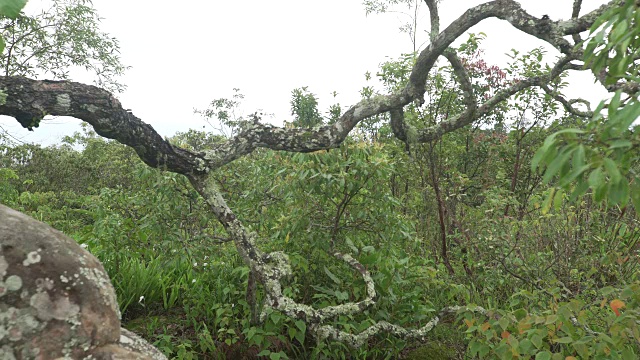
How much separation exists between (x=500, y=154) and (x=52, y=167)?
42.0ft

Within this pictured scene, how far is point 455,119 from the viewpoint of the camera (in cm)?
536

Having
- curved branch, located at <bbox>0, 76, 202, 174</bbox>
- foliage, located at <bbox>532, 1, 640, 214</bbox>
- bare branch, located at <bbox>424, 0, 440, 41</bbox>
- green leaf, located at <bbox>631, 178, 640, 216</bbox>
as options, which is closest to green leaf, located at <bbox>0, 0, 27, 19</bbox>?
foliage, located at <bbox>532, 1, 640, 214</bbox>

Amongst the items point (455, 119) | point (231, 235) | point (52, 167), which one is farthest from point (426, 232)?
point (52, 167)

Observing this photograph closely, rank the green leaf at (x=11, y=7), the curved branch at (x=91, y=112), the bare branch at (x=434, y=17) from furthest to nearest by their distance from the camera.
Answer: the bare branch at (x=434, y=17)
the curved branch at (x=91, y=112)
the green leaf at (x=11, y=7)

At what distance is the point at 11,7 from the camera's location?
3.53ft

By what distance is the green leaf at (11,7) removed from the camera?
1.07m

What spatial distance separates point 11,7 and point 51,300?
158cm

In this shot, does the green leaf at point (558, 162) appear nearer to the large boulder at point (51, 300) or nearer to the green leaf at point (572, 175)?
the green leaf at point (572, 175)

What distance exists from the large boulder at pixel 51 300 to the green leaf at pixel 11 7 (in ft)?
4.90

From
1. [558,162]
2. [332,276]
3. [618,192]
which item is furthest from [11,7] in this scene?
[332,276]

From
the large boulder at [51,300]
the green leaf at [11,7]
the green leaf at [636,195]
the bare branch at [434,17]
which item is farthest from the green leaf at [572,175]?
the bare branch at [434,17]

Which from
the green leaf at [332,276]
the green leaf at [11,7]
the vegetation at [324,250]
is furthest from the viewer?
the green leaf at [332,276]

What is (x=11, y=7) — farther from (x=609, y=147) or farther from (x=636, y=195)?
(x=636, y=195)

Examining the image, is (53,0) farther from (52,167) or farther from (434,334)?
(434,334)
